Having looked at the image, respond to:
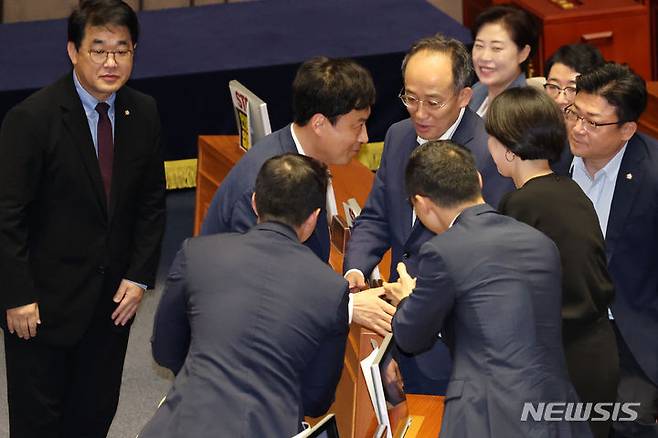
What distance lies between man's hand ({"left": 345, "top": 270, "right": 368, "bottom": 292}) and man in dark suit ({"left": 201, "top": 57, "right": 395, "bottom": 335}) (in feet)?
0.49

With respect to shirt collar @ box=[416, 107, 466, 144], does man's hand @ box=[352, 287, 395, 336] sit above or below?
below

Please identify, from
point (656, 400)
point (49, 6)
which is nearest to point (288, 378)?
point (656, 400)

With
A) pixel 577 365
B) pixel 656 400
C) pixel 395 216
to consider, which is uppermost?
pixel 395 216

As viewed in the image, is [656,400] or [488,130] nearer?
[488,130]

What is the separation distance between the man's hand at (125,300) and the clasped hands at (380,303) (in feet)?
2.96

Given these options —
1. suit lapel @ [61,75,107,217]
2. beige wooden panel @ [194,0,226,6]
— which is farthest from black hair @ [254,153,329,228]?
beige wooden panel @ [194,0,226,6]

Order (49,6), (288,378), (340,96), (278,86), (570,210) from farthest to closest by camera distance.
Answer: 1. (49,6)
2. (278,86)
3. (340,96)
4. (570,210)
5. (288,378)

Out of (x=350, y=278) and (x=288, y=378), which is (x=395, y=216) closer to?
(x=350, y=278)

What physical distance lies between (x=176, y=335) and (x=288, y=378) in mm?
376

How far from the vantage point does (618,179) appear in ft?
13.8

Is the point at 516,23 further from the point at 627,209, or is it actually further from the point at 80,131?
the point at 80,131

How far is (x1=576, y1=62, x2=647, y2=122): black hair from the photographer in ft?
13.7

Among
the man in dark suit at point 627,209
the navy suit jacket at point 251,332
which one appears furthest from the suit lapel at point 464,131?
the navy suit jacket at point 251,332

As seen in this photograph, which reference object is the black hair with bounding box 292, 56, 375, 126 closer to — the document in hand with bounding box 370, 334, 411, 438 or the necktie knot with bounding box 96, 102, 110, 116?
the necktie knot with bounding box 96, 102, 110, 116
